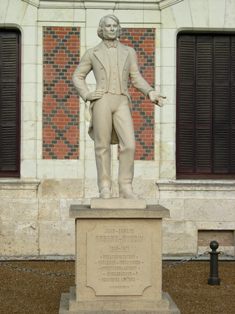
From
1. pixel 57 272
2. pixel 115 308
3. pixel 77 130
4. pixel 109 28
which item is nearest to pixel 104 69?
pixel 109 28

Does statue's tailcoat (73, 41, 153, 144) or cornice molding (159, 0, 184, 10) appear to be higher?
cornice molding (159, 0, 184, 10)

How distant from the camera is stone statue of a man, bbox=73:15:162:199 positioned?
32.4 feet

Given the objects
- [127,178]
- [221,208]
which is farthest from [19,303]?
[221,208]

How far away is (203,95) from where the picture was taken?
16.4m

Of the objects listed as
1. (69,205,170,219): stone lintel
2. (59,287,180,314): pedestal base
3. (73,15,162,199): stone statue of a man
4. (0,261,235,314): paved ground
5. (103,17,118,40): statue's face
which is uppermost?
(103,17,118,40): statue's face

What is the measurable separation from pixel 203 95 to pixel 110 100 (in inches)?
267

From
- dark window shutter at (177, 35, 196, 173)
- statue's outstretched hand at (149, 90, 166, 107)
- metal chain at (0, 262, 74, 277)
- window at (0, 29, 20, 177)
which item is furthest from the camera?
dark window shutter at (177, 35, 196, 173)

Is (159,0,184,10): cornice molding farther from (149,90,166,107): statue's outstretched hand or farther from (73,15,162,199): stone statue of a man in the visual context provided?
(149,90,166,107): statue's outstretched hand

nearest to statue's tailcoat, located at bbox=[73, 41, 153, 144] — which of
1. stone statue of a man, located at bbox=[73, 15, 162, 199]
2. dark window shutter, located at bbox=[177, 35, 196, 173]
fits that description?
stone statue of a man, located at bbox=[73, 15, 162, 199]

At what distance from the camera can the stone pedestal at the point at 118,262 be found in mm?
9656

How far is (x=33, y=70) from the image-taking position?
15883 millimetres

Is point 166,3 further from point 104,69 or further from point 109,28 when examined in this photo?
point 104,69

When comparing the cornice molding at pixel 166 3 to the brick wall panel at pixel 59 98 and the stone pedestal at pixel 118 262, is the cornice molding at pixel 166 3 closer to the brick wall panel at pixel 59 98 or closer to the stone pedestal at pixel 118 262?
the brick wall panel at pixel 59 98

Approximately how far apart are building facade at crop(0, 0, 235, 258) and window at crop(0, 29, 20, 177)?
0.04 m
